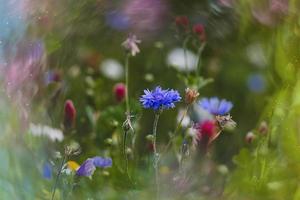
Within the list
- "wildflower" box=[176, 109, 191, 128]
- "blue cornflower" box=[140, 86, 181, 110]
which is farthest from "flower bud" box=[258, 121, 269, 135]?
"blue cornflower" box=[140, 86, 181, 110]

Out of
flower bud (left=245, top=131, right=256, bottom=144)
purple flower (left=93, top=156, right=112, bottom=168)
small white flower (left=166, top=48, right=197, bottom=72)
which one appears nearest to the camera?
purple flower (left=93, top=156, right=112, bottom=168)

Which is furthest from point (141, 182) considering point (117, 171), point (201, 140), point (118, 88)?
point (118, 88)

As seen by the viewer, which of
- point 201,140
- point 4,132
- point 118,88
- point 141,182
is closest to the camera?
point 4,132

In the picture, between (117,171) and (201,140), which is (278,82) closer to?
(201,140)

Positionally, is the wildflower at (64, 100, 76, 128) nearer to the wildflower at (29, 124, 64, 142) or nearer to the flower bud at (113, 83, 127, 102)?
the wildflower at (29, 124, 64, 142)

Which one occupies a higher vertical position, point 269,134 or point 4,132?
point 4,132

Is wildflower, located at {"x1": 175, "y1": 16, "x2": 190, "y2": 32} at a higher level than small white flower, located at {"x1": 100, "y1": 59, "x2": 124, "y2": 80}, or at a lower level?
higher

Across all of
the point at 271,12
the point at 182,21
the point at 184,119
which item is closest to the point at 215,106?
the point at 184,119
